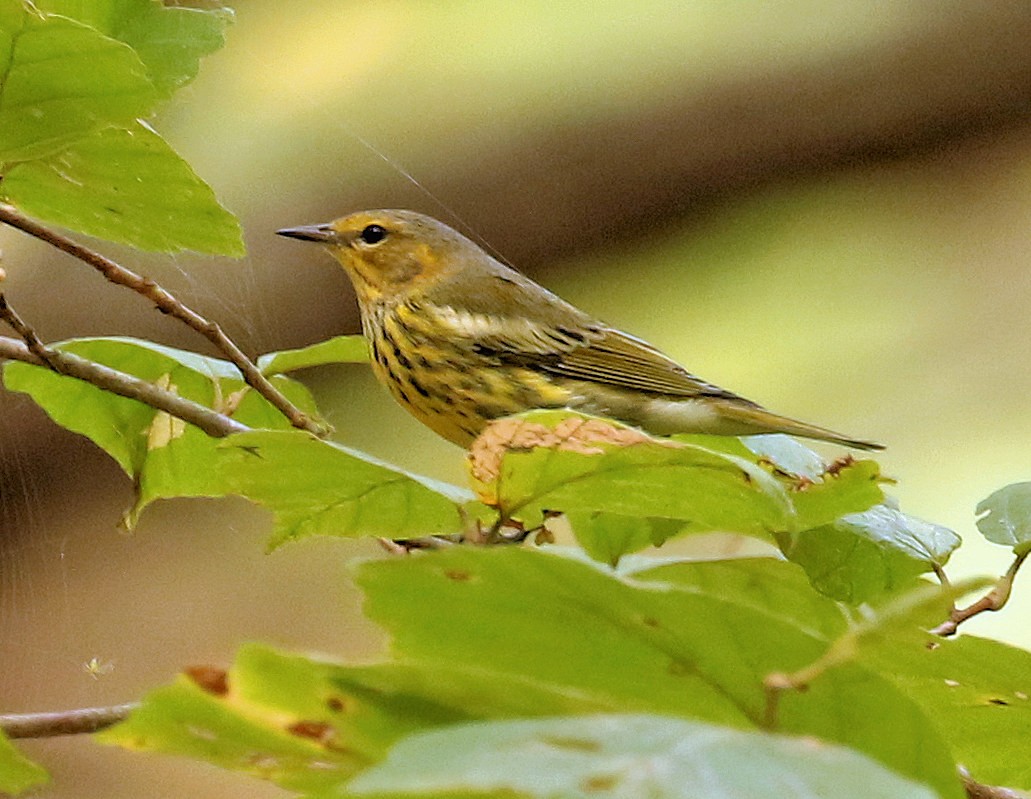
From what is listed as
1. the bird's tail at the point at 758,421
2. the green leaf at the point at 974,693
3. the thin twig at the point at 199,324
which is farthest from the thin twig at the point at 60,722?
the bird's tail at the point at 758,421

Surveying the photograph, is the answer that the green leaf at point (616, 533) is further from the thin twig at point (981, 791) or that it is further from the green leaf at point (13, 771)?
the green leaf at point (13, 771)

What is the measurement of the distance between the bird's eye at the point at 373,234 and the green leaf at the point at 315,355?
27.7 inches

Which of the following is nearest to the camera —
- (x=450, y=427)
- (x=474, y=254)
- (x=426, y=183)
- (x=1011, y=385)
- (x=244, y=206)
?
(x=450, y=427)

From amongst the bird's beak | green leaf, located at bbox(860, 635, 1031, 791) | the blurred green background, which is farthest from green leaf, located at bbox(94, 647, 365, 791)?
the blurred green background

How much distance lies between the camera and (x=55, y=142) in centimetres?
54

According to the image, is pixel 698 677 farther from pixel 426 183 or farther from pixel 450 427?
pixel 426 183

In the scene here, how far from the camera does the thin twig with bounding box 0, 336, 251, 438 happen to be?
2.04 feet

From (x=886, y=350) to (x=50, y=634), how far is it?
1870mm

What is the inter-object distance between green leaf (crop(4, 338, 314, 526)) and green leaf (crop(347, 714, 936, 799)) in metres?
0.48

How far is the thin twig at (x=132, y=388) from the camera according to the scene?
0.62m

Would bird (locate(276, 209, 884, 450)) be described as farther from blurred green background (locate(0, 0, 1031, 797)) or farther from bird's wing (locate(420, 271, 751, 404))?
blurred green background (locate(0, 0, 1031, 797))

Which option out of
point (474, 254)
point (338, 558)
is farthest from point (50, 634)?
point (474, 254)

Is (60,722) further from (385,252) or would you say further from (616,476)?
(385,252)

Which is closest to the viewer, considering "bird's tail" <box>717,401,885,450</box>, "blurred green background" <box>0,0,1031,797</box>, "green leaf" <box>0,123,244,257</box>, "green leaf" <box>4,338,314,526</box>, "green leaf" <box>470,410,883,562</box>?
"green leaf" <box>470,410,883,562</box>
